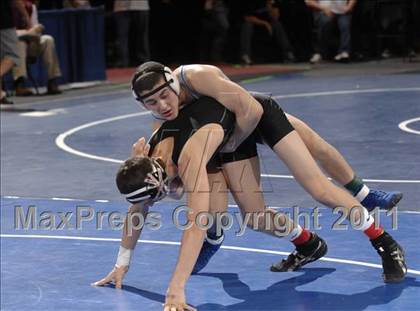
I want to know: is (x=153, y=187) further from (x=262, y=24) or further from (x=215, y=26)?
(x=262, y=24)

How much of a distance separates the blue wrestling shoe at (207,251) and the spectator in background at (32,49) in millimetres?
8057

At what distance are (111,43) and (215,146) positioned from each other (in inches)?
537

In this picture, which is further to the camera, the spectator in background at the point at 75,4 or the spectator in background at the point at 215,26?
the spectator in background at the point at 215,26

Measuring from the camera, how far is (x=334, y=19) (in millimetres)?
17438

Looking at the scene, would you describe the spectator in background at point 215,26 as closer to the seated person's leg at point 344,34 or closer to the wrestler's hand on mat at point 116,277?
the seated person's leg at point 344,34

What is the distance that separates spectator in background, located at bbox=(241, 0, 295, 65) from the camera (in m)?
17.9

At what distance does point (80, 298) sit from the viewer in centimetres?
608

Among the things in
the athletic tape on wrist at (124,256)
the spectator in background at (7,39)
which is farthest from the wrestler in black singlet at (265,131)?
the spectator in background at (7,39)

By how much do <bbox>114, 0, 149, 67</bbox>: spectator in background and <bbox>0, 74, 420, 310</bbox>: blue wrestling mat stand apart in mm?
4345

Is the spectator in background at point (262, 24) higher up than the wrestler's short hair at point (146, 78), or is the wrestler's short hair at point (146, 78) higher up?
the wrestler's short hair at point (146, 78)

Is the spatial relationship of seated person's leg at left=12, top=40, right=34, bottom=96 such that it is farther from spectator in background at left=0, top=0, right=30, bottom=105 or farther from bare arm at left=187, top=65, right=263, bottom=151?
bare arm at left=187, top=65, right=263, bottom=151

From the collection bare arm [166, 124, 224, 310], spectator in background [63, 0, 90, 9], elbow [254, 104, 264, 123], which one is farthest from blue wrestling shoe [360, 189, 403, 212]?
spectator in background [63, 0, 90, 9]

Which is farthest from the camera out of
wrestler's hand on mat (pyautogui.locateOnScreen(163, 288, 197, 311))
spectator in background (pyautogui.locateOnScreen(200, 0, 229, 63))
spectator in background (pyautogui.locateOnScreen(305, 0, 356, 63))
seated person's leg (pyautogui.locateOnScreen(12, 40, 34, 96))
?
spectator in background (pyautogui.locateOnScreen(200, 0, 229, 63))

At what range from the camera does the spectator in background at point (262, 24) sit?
17.9 meters
